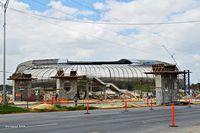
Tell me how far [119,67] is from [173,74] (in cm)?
9557

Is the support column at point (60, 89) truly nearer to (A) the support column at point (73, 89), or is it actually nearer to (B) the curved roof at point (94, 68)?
(A) the support column at point (73, 89)

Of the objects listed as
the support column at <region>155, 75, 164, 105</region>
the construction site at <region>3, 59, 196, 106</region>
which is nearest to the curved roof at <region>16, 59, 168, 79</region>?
the construction site at <region>3, 59, 196, 106</region>

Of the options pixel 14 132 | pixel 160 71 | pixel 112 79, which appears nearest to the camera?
pixel 14 132

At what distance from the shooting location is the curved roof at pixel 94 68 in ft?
448

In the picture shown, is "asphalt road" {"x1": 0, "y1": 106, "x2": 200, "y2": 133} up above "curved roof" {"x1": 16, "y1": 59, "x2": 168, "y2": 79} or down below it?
below

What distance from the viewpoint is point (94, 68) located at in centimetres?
14388

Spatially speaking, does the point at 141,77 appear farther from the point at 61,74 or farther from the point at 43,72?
the point at 61,74

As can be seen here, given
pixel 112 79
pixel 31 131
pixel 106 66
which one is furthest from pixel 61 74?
pixel 106 66

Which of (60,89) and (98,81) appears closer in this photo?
(60,89)

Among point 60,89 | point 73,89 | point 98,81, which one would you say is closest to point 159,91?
point 60,89

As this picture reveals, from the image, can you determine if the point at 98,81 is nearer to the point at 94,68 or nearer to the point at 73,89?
the point at 73,89

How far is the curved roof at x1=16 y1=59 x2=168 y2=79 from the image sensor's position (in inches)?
5379

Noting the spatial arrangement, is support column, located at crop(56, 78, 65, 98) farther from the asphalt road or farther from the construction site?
the asphalt road

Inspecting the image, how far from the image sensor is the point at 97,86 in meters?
97.3
